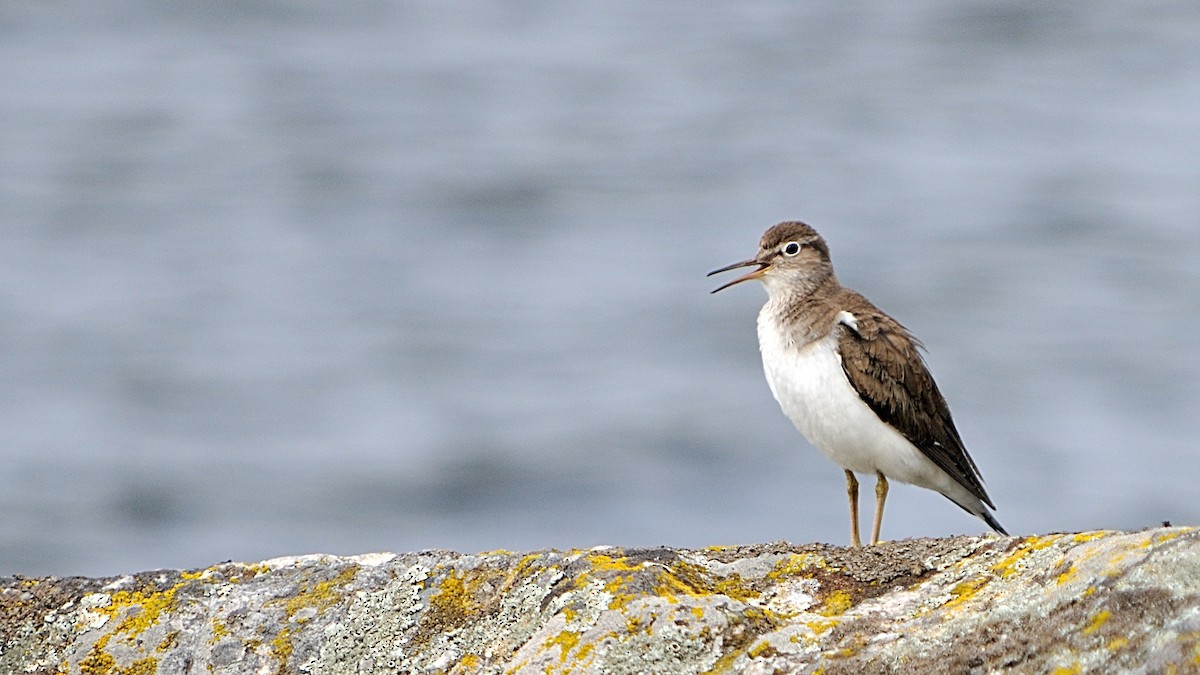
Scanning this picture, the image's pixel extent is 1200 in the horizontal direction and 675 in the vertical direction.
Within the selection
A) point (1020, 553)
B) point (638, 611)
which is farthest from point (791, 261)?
point (638, 611)

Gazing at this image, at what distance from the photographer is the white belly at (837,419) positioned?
7.92 m

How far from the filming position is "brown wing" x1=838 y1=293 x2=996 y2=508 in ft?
26.3

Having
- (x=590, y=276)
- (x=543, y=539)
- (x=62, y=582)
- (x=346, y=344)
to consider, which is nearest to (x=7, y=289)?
(x=346, y=344)

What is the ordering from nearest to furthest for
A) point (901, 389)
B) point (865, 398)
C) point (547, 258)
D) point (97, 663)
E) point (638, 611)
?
1. point (638, 611)
2. point (97, 663)
3. point (865, 398)
4. point (901, 389)
5. point (547, 258)

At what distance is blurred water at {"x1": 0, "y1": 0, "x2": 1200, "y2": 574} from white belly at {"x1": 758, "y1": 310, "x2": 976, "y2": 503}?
760cm

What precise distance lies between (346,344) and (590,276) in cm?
482

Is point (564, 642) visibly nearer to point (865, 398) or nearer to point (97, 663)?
point (97, 663)

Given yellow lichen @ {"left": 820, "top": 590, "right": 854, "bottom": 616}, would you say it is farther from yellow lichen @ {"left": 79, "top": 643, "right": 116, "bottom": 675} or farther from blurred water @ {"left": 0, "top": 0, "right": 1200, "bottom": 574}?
blurred water @ {"left": 0, "top": 0, "right": 1200, "bottom": 574}

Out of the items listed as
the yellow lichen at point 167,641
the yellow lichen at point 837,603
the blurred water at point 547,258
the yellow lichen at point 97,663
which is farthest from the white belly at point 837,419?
the blurred water at point 547,258

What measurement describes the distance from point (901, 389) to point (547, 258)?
18.5m

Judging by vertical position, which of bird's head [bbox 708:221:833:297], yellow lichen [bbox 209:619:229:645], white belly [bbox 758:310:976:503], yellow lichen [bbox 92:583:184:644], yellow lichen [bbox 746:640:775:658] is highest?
bird's head [bbox 708:221:833:297]

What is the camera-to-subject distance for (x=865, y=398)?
7.99 meters

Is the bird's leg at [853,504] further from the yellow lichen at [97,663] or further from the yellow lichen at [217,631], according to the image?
the yellow lichen at [97,663]

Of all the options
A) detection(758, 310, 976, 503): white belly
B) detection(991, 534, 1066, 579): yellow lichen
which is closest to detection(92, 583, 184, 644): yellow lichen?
detection(991, 534, 1066, 579): yellow lichen
